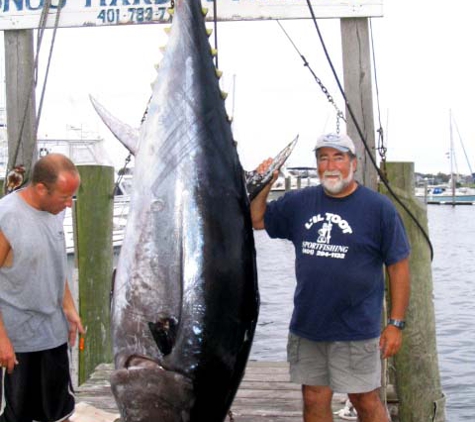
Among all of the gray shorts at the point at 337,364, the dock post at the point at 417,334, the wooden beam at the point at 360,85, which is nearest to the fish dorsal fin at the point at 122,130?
the gray shorts at the point at 337,364

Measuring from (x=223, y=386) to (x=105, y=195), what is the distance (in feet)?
7.98

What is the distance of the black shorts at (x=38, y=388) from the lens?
115 inches

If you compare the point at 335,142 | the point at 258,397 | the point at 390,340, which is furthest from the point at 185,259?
the point at 258,397

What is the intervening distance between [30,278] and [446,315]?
980cm

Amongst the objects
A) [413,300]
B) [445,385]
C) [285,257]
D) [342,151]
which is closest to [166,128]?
[342,151]

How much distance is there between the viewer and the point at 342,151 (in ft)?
9.91

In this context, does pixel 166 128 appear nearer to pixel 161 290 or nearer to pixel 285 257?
pixel 161 290

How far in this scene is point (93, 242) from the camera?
14.8 ft

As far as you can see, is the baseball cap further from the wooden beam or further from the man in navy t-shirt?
the wooden beam

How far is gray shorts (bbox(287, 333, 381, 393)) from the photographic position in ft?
9.96

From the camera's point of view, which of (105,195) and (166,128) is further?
(105,195)

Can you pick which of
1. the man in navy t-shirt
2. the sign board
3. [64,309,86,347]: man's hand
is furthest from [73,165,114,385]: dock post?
the man in navy t-shirt

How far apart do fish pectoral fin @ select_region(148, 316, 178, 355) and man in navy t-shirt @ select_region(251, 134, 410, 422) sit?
3.11ft

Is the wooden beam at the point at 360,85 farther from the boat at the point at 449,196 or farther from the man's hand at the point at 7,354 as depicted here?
the boat at the point at 449,196
